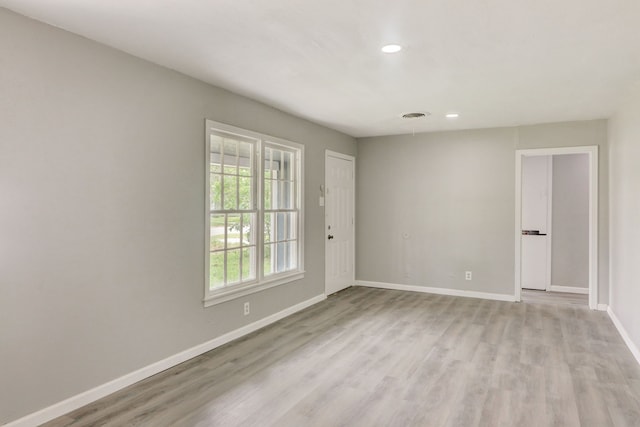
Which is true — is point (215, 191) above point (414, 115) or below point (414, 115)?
below

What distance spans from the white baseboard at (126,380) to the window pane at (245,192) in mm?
1252

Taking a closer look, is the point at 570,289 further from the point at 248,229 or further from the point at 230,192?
the point at 230,192

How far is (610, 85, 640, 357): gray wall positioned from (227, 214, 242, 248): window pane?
363 cm

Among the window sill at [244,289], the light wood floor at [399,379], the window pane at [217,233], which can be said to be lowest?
the light wood floor at [399,379]

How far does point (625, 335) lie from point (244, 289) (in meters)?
3.83

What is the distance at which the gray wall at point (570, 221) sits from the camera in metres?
6.37

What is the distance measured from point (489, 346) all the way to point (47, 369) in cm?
362

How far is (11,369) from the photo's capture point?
2326 millimetres

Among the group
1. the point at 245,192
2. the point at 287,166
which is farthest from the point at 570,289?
the point at 245,192

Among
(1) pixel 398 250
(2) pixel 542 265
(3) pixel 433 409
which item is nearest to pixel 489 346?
(3) pixel 433 409

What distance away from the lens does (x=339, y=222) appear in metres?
6.33

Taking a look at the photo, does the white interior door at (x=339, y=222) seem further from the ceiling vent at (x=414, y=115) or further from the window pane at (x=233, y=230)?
the window pane at (x=233, y=230)

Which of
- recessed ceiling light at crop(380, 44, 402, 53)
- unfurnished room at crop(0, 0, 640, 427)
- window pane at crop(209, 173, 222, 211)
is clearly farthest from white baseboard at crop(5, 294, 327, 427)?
recessed ceiling light at crop(380, 44, 402, 53)

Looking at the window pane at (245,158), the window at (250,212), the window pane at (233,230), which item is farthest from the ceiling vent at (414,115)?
the window pane at (233,230)
